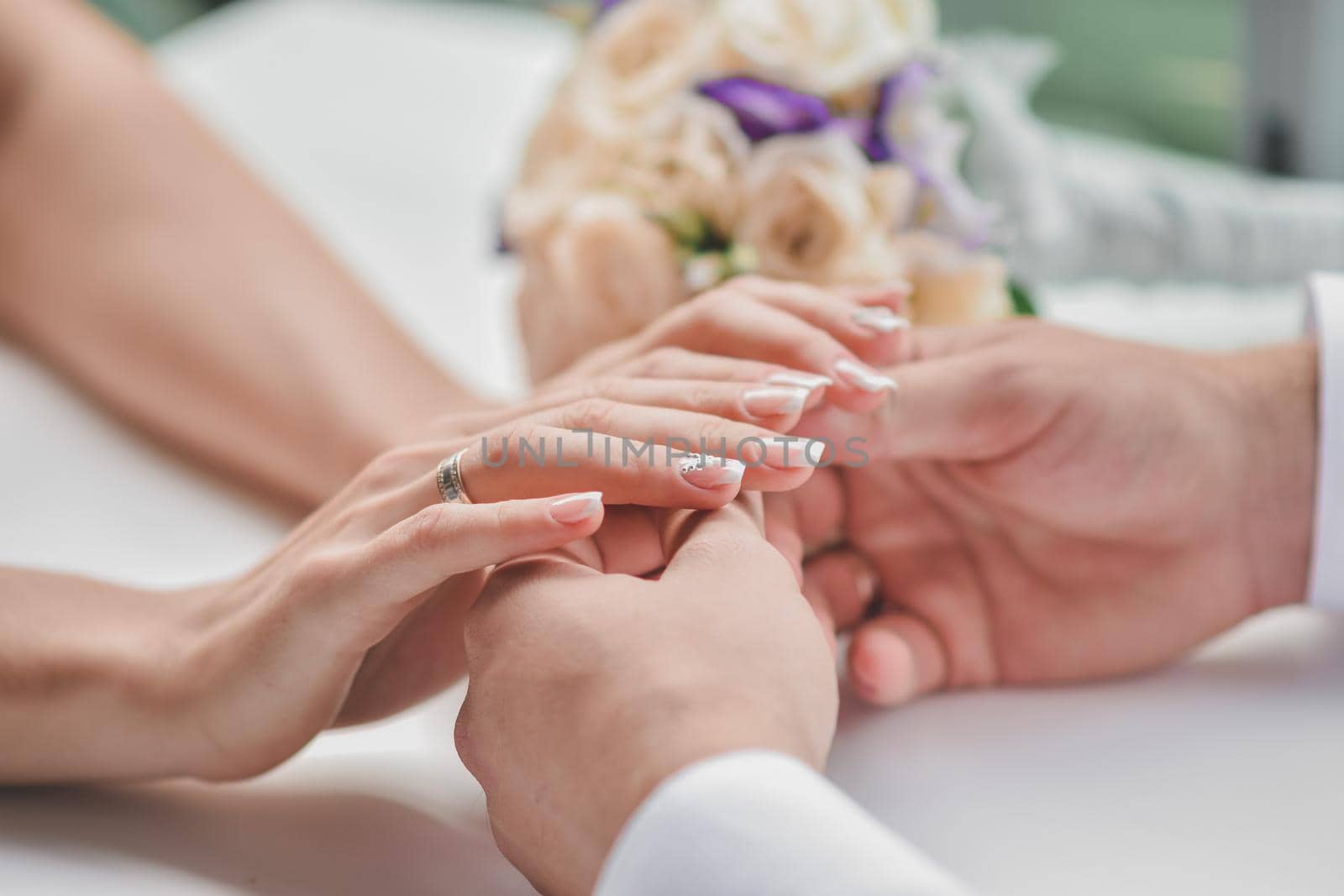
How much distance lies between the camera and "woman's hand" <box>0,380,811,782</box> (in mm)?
578

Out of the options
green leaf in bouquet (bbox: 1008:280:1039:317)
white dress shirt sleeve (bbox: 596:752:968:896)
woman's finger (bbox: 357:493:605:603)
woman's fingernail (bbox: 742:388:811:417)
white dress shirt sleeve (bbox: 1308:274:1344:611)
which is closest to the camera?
white dress shirt sleeve (bbox: 596:752:968:896)

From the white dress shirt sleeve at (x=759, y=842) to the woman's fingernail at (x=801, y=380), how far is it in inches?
10.8

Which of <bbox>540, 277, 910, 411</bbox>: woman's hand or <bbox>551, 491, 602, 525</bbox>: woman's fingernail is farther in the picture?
<bbox>540, 277, 910, 411</bbox>: woman's hand

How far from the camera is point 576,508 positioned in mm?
568

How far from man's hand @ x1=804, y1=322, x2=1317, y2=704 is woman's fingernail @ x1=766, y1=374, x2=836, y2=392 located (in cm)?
5

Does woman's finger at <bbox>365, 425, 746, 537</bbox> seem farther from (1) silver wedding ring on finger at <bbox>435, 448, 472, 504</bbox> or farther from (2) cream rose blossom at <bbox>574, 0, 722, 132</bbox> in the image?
(2) cream rose blossom at <bbox>574, 0, 722, 132</bbox>

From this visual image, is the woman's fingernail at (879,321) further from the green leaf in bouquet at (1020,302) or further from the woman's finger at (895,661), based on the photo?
the green leaf in bouquet at (1020,302)

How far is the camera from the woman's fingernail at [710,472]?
23.5 inches

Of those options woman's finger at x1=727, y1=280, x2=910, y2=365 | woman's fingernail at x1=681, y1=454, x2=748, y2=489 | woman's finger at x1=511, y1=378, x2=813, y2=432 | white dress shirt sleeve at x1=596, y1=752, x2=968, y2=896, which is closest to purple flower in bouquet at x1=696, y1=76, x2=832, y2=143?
woman's finger at x1=727, y1=280, x2=910, y2=365

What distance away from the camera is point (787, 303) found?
29.5 inches

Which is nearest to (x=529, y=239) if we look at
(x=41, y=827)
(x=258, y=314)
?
(x=258, y=314)

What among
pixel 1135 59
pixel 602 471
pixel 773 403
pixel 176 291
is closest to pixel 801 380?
pixel 773 403

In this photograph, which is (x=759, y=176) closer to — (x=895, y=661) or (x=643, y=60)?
(x=643, y=60)

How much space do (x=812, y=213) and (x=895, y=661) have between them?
364 mm
